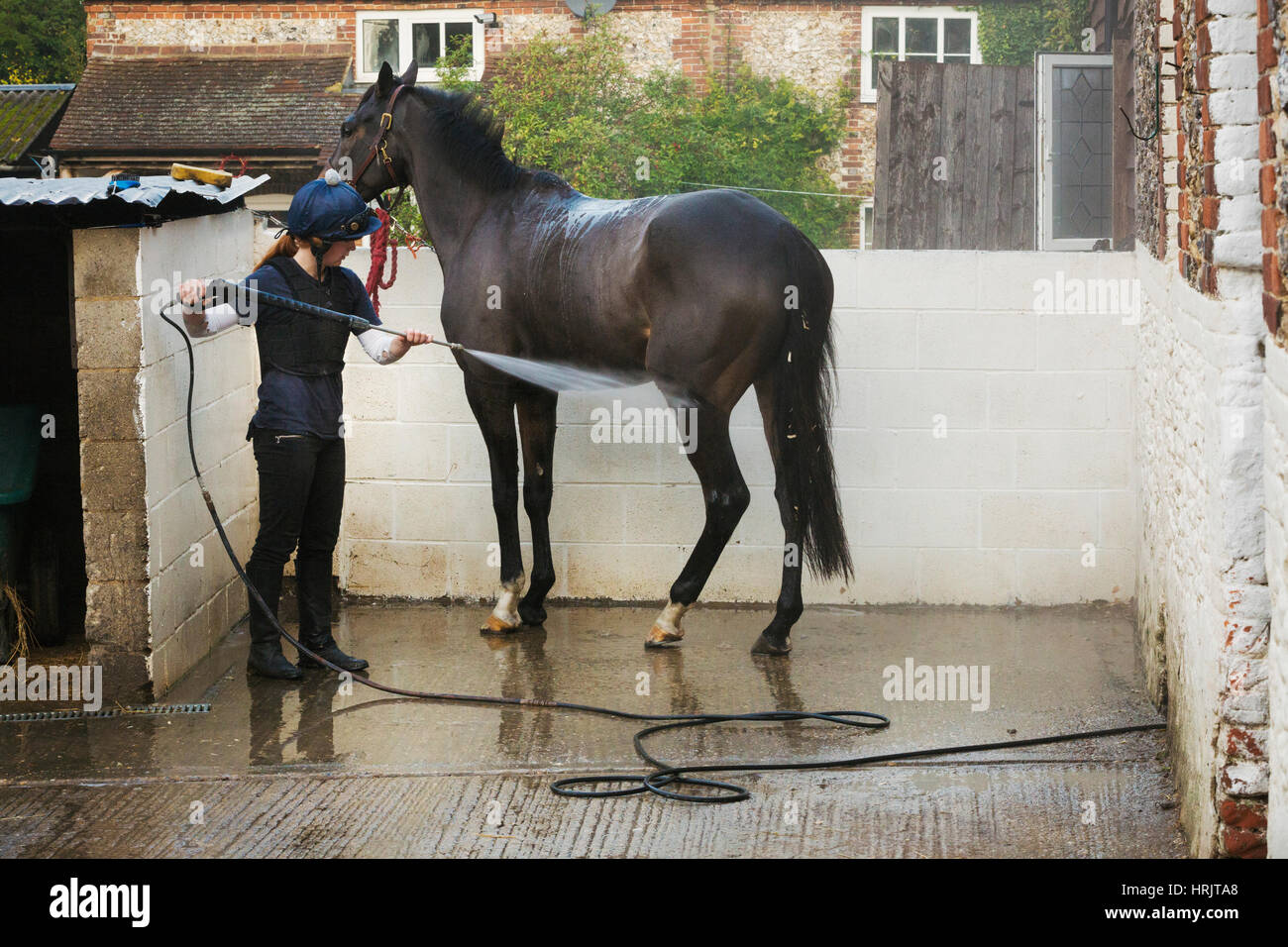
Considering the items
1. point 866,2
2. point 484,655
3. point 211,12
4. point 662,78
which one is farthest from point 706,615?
point 211,12

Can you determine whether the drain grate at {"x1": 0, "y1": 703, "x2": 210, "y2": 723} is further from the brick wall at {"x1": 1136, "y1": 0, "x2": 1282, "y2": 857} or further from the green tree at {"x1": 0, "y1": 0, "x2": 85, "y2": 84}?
the green tree at {"x1": 0, "y1": 0, "x2": 85, "y2": 84}

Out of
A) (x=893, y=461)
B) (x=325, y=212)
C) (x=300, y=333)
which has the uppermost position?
(x=325, y=212)

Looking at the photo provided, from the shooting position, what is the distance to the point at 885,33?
20.6 metres

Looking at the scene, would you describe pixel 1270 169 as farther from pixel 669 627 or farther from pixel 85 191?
pixel 85 191

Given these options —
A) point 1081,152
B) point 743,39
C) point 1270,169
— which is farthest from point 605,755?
point 743,39

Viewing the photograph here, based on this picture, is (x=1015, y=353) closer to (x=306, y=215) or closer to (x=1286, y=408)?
(x=306, y=215)

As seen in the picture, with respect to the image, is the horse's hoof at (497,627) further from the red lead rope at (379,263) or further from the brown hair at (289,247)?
the brown hair at (289,247)

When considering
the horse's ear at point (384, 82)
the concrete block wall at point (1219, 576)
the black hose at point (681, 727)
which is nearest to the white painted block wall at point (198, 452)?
the black hose at point (681, 727)

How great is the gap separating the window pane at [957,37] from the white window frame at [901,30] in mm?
77

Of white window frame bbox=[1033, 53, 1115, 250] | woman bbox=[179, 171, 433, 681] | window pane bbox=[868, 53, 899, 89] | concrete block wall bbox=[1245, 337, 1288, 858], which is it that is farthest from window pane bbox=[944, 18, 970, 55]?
concrete block wall bbox=[1245, 337, 1288, 858]

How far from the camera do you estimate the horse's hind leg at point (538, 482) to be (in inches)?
263

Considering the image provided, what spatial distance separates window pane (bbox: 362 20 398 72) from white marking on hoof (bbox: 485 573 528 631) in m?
15.9

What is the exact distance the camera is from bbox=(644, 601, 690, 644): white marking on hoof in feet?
20.9

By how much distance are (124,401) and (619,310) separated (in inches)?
78.0
